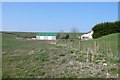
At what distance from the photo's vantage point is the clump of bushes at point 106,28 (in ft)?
125

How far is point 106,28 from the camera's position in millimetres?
40000

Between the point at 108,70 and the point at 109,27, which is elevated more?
the point at 109,27

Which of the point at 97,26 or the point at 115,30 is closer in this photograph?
the point at 115,30

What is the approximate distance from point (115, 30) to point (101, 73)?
31.3 m

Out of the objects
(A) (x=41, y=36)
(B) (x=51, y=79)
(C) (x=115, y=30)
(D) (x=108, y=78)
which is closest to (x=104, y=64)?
(D) (x=108, y=78)

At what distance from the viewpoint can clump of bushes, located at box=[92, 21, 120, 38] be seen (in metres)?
38.1

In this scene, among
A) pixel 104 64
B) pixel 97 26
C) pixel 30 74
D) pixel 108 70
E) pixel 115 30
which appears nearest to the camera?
pixel 30 74

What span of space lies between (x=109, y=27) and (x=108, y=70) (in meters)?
31.5

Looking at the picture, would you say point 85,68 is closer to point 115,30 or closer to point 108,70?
point 108,70

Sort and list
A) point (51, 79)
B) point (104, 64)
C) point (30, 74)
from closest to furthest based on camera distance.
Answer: point (51, 79) < point (30, 74) < point (104, 64)

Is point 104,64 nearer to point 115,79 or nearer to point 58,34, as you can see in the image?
point 115,79

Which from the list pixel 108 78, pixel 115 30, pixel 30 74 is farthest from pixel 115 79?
pixel 115 30

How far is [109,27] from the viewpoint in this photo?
39.6 m

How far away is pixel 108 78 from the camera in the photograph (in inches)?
302
